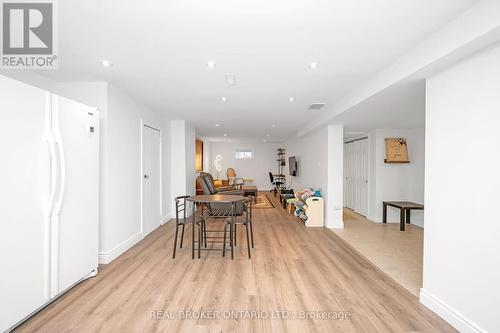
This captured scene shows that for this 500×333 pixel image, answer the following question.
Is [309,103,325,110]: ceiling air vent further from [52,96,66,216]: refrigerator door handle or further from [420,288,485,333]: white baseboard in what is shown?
[52,96,66,216]: refrigerator door handle

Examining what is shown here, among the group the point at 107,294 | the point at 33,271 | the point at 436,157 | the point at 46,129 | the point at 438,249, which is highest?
the point at 46,129

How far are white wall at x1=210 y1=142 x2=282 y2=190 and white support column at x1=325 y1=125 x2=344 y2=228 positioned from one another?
6.77 metres

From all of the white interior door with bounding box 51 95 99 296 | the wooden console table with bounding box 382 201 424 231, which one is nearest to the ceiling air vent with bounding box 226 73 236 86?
the white interior door with bounding box 51 95 99 296

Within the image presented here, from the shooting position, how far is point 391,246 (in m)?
3.89

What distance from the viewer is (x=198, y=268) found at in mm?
3018

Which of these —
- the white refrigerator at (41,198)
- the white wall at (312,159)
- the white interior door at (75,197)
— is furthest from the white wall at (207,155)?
the white refrigerator at (41,198)

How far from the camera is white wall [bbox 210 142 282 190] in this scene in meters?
11.7

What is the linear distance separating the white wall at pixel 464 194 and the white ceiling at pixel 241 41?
1.77 feet

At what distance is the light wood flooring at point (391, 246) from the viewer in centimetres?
287

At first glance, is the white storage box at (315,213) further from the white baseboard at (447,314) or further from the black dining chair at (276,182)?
the black dining chair at (276,182)

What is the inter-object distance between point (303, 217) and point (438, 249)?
3448 millimetres

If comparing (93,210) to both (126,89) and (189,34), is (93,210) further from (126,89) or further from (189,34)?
(189,34)

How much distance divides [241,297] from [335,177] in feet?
11.7

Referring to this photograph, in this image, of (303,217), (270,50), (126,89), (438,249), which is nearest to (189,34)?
(270,50)
